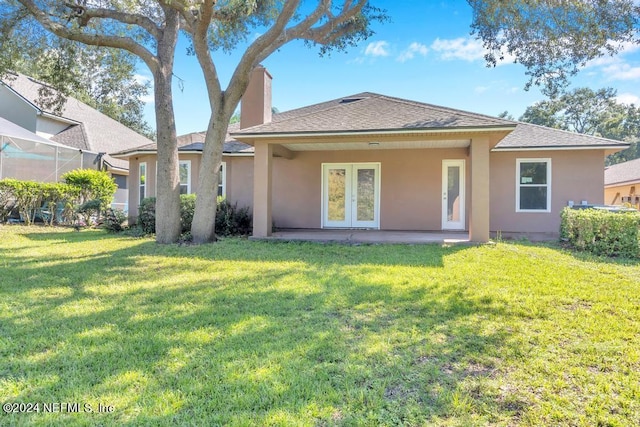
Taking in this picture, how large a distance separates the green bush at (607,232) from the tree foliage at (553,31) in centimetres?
377

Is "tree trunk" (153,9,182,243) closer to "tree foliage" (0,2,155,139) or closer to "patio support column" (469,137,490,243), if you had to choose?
"tree foliage" (0,2,155,139)

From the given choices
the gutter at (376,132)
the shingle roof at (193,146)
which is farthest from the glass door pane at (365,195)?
the shingle roof at (193,146)

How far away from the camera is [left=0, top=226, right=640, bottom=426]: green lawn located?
2.44 meters

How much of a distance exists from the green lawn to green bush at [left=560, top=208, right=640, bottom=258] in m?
1.74

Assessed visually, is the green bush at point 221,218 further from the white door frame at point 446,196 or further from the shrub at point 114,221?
the white door frame at point 446,196

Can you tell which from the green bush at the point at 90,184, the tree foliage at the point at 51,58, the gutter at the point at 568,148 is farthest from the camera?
the green bush at the point at 90,184

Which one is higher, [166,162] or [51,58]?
[51,58]

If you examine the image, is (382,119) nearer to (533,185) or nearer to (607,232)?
(607,232)

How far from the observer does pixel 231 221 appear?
11.3 meters

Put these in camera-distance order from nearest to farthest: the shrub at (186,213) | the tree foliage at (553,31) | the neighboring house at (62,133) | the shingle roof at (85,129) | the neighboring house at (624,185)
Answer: the tree foliage at (553,31), the shrub at (186,213), the neighboring house at (62,133), the shingle roof at (85,129), the neighboring house at (624,185)

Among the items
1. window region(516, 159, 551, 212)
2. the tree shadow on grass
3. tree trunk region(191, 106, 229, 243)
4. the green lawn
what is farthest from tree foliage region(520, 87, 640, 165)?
the tree shadow on grass

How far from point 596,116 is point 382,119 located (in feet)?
137

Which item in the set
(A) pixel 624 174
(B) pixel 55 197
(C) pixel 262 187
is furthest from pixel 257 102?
(A) pixel 624 174

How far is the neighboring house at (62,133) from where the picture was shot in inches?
630
